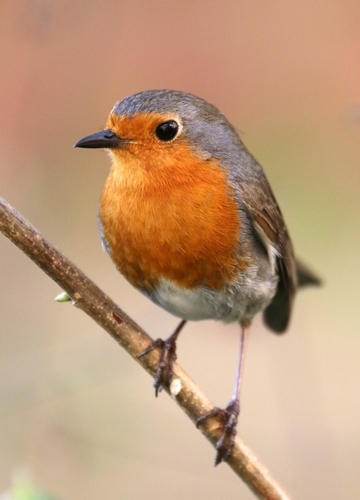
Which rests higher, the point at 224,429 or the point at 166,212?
the point at 166,212

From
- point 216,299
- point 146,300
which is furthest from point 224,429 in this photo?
point 146,300

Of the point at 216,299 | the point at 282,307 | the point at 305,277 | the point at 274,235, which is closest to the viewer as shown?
the point at 216,299

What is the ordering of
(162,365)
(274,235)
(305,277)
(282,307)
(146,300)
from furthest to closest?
(146,300) < (305,277) < (282,307) < (274,235) < (162,365)

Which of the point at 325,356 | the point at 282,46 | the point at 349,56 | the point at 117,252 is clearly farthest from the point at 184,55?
the point at 117,252

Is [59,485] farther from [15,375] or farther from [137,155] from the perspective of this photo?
[137,155]

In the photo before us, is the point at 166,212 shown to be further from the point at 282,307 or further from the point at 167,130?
the point at 282,307

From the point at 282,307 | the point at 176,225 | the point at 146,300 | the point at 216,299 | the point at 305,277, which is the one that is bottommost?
the point at 146,300
